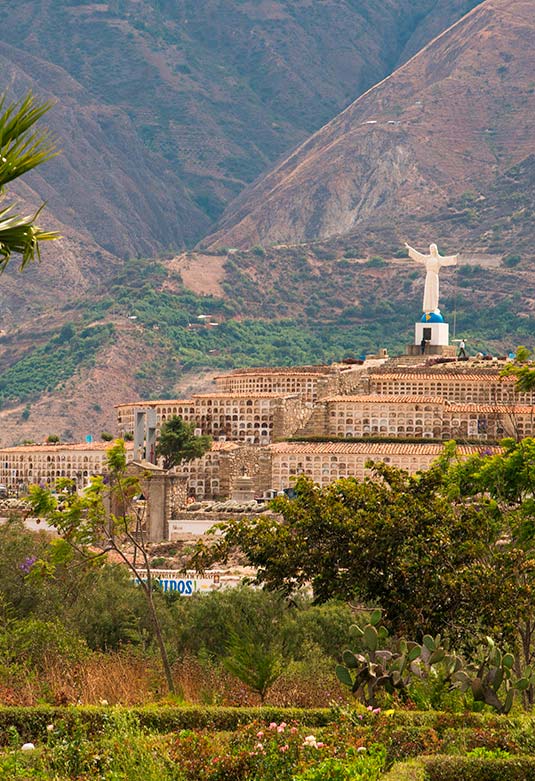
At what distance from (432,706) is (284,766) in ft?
17.0

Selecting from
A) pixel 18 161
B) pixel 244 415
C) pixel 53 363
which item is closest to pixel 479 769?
pixel 18 161

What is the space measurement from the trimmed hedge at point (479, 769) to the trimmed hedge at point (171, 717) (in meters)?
3.43

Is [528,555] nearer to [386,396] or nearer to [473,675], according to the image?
[473,675]

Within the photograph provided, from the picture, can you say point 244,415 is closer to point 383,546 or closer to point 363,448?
point 363,448

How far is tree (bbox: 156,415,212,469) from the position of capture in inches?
2689

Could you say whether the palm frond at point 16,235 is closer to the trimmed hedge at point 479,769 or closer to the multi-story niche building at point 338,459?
the trimmed hedge at point 479,769

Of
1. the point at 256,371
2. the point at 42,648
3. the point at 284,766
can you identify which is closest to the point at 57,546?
the point at 42,648

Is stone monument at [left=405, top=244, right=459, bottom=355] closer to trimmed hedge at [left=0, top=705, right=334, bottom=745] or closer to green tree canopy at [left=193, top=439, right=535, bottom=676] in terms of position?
green tree canopy at [left=193, top=439, right=535, bottom=676]

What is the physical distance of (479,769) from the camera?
800 inches

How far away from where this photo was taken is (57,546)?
31.0 metres

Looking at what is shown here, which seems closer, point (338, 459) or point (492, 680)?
point (492, 680)

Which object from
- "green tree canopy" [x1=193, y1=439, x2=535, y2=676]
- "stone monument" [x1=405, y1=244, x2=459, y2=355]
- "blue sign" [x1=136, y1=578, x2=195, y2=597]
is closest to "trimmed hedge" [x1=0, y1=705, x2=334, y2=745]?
"green tree canopy" [x1=193, y1=439, x2=535, y2=676]

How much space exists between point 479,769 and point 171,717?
5.15 meters

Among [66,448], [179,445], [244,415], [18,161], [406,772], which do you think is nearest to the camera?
[18,161]
